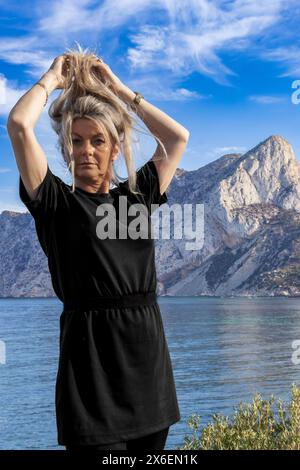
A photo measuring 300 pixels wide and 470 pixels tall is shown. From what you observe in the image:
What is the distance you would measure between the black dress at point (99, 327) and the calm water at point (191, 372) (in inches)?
1229

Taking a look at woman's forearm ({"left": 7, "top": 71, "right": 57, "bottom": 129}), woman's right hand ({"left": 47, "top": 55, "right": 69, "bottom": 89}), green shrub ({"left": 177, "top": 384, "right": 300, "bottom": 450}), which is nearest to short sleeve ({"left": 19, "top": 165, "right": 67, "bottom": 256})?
woman's forearm ({"left": 7, "top": 71, "right": 57, "bottom": 129})

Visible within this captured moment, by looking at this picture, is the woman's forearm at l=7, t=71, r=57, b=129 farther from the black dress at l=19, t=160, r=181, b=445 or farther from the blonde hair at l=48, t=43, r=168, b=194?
the black dress at l=19, t=160, r=181, b=445

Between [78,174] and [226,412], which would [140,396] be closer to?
[78,174]

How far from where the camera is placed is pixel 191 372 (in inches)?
2574

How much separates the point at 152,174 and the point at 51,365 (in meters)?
72.6

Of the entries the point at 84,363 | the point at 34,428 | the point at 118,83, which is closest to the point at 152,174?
the point at 118,83

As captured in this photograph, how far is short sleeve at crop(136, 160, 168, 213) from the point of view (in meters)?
3.15

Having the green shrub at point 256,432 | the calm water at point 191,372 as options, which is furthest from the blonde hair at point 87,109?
the calm water at point 191,372

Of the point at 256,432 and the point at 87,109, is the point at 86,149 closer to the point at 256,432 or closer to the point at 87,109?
the point at 87,109

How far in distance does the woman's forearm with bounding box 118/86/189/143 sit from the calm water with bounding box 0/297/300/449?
3115 centimetres

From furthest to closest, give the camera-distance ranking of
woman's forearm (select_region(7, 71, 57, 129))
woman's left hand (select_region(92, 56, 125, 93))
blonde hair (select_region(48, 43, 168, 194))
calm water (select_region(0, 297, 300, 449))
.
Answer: calm water (select_region(0, 297, 300, 449)), woman's left hand (select_region(92, 56, 125, 93)), blonde hair (select_region(48, 43, 168, 194)), woman's forearm (select_region(7, 71, 57, 129))

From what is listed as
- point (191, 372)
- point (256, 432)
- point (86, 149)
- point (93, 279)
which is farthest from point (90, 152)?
point (191, 372)

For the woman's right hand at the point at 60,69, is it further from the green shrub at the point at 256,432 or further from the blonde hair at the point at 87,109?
the green shrub at the point at 256,432

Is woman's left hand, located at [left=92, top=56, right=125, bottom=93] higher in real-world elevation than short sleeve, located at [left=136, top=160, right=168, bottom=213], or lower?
higher
